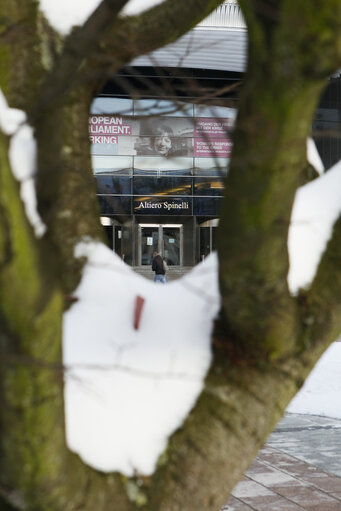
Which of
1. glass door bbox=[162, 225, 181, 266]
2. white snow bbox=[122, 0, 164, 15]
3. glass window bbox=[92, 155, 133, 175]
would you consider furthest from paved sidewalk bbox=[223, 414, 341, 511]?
glass door bbox=[162, 225, 181, 266]

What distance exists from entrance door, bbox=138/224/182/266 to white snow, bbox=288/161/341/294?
78.4ft

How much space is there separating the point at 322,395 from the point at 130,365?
7780mm

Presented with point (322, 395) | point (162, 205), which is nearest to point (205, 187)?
point (162, 205)

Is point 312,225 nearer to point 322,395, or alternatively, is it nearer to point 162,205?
point 322,395

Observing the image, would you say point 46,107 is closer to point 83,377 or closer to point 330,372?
point 83,377

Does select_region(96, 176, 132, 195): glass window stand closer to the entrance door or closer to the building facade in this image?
the building facade

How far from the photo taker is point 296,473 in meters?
6.29

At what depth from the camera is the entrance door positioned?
26406 millimetres

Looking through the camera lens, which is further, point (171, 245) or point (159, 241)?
point (171, 245)

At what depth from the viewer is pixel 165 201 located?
84.7 ft

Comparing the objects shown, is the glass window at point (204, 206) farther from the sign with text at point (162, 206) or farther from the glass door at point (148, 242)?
the glass door at point (148, 242)

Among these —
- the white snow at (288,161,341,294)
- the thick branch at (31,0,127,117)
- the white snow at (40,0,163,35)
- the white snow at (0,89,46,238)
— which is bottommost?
the white snow at (288,161,341,294)

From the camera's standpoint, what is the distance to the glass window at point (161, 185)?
83.9ft

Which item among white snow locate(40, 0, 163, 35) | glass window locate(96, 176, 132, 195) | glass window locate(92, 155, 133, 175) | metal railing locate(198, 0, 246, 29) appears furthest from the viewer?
glass window locate(92, 155, 133, 175)
